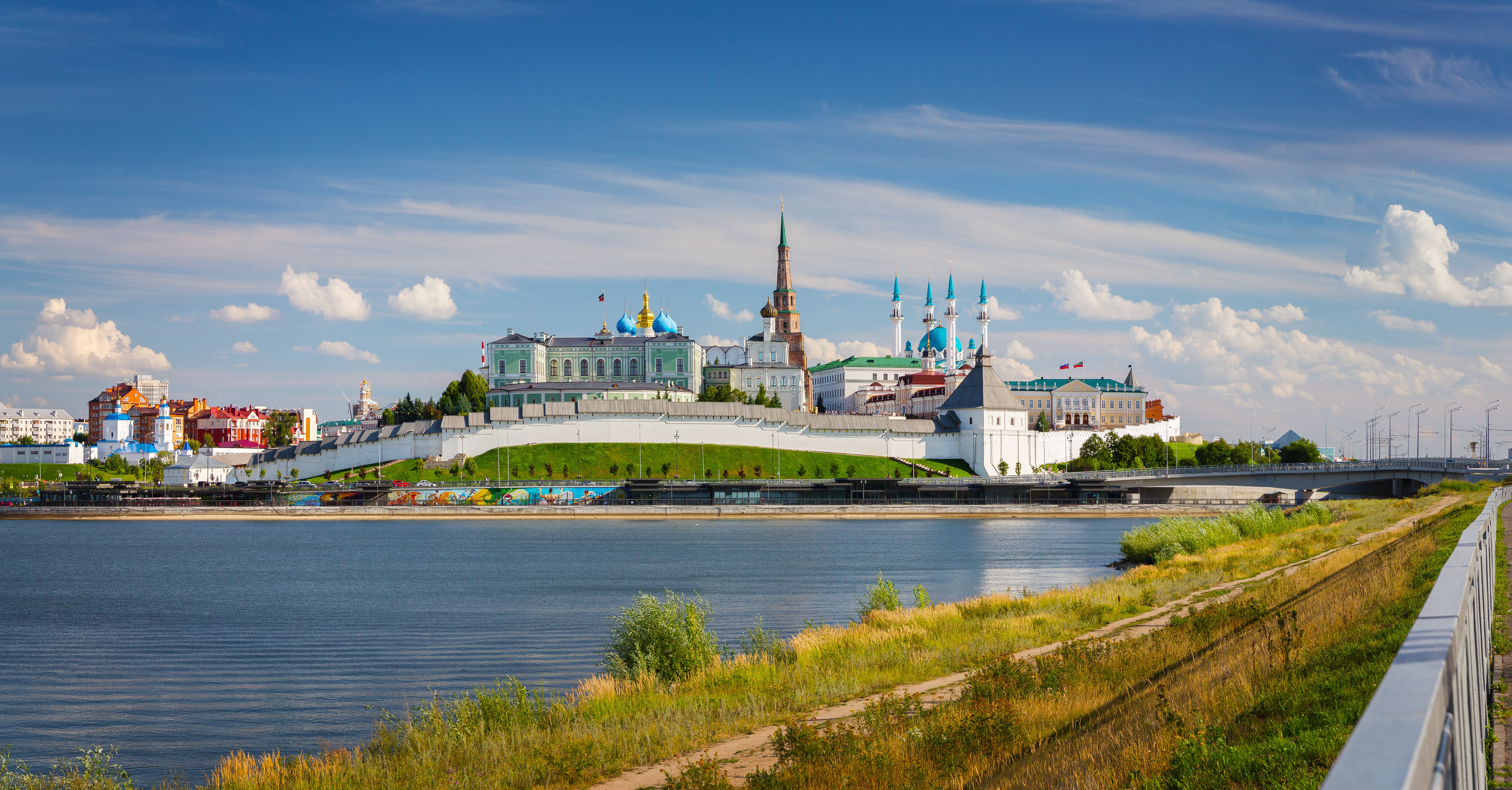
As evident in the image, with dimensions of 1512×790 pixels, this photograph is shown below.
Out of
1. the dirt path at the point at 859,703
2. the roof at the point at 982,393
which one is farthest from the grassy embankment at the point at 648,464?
the dirt path at the point at 859,703

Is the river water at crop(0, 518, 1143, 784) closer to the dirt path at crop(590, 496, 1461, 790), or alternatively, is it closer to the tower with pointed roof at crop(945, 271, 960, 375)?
the dirt path at crop(590, 496, 1461, 790)

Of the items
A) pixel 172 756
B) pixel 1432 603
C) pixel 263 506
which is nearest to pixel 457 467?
pixel 263 506

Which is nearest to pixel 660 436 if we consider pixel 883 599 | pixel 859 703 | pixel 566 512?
pixel 566 512

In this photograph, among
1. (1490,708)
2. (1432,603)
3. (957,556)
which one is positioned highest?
(1432,603)

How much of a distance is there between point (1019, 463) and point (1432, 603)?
95.0 meters

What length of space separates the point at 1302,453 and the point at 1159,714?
4119 inches

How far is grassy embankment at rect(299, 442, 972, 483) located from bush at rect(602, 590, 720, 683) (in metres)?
67.3

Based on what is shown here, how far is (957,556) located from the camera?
45688 millimetres

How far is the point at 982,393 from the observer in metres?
96.2

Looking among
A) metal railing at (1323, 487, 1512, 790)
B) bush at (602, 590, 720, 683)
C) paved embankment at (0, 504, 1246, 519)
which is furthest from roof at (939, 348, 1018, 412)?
metal railing at (1323, 487, 1512, 790)

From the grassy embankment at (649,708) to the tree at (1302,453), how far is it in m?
91.3

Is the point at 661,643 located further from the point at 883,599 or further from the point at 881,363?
the point at 881,363

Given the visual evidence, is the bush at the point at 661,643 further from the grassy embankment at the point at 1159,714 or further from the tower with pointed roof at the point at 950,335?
the tower with pointed roof at the point at 950,335

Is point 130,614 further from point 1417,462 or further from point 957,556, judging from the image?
point 1417,462
